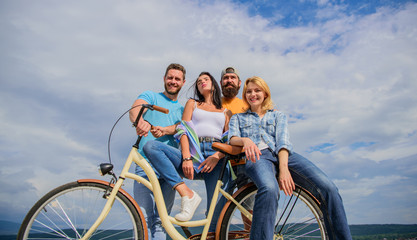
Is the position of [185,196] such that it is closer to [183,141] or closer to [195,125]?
[183,141]

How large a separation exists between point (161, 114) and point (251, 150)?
163cm

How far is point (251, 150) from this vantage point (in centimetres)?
274

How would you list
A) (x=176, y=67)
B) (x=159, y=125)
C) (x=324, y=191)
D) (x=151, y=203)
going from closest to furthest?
1. (x=324, y=191)
2. (x=151, y=203)
3. (x=159, y=125)
4. (x=176, y=67)

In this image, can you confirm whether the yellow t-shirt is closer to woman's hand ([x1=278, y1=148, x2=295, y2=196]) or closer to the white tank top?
the white tank top

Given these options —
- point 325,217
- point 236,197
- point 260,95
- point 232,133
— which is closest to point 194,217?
point 236,197

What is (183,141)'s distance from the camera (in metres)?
3.14

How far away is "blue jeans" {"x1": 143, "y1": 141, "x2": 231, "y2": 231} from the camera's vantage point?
2893mm

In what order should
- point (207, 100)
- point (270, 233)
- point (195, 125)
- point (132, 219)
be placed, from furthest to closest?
point (207, 100) < point (195, 125) < point (132, 219) < point (270, 233)

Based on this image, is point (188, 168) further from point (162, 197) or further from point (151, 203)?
point (151, 203)

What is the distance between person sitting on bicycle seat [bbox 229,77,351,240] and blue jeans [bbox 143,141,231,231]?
437 mm

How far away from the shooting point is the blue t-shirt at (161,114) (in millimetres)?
3690

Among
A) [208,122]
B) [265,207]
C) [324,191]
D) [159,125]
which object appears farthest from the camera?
[159,125]

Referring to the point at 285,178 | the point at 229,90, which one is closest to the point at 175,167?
the point at 285,178

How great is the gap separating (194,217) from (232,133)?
3.35 feet
